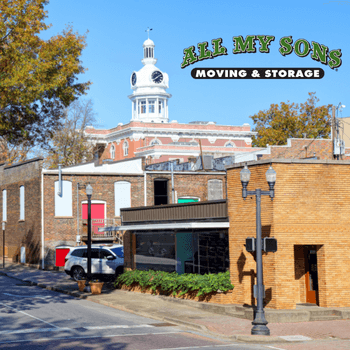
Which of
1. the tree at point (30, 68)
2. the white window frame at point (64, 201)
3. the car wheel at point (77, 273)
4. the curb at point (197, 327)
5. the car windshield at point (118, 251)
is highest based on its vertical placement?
the tree at point (30, 68)

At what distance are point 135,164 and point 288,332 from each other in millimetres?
27602

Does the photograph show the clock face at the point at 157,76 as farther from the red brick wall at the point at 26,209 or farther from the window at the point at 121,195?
the window at the point at 121,195

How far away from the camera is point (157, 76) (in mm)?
111000

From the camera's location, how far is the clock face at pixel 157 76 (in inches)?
4358

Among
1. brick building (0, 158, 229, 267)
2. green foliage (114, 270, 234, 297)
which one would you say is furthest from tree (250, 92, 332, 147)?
green foliage (114, 270, 234, 297)

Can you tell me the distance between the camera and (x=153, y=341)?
1581 centimetres

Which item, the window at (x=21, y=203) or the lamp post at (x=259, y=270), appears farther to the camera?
the window at (x=21, y=203)

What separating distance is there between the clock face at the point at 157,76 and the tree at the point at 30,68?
281ft

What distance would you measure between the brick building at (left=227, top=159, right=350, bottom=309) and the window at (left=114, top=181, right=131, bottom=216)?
22.4 m

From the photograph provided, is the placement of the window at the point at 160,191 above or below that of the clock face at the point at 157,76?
below

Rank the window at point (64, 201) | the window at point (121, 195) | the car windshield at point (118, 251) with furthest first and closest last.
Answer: the window at point (121, 195) → the window at point (64, 201) → the car windshield at point (118, 251)

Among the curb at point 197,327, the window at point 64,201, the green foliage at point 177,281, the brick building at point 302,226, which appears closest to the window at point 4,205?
the window at point 64,201

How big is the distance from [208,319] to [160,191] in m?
24.7

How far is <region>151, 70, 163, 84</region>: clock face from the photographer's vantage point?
363 ft
